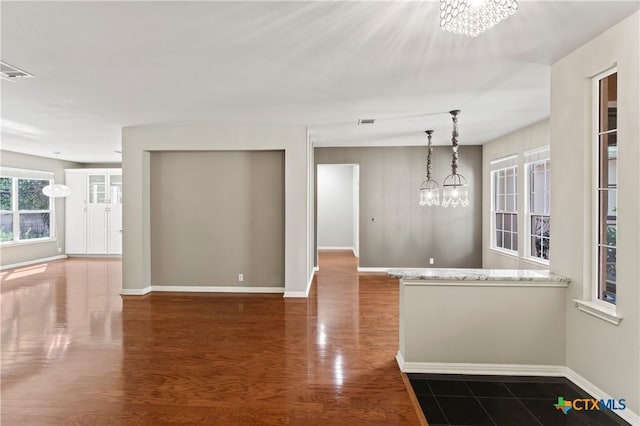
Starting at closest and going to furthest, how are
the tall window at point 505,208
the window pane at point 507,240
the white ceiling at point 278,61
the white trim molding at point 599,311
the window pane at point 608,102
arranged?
the white ceiling at point 278,61 < the white trim molding at point 599,311 < the window pane at point 608,102 < the tall window at point 505,208 < the window pane at point 507,240

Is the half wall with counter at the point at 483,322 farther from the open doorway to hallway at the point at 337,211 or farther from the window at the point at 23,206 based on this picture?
the window at the point at 23,206

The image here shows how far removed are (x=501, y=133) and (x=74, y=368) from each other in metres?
6.47

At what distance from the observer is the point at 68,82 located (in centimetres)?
330

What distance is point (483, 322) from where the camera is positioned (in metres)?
2.86

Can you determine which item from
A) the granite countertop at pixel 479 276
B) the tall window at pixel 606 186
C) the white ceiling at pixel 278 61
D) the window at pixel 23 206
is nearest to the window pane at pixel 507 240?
the white ceiling at pixel 278 61

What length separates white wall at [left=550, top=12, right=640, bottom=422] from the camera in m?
2.17

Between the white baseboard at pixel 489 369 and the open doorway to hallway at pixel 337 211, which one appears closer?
the white baseboard at pixel 489 369

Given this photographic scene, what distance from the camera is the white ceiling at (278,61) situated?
7.07 ft

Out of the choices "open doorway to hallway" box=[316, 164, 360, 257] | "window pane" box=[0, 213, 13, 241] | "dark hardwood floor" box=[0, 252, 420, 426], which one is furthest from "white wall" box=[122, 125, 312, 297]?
"open doorway to hallway" box=[316, 164, 360, 257]

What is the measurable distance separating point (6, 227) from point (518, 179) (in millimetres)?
10251

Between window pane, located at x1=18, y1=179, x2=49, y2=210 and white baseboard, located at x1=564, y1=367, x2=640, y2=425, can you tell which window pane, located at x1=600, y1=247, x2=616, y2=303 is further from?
window pane, located at x1=18, y1=179, x2=49, y2=210

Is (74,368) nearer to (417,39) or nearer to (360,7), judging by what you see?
(360,7)

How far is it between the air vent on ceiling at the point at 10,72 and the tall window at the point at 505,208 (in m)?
6.50

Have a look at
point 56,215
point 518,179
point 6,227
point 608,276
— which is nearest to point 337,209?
point 518,179
